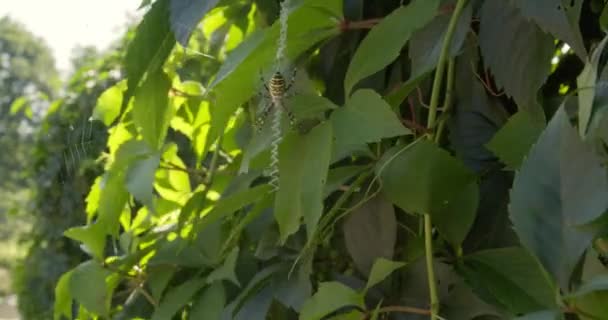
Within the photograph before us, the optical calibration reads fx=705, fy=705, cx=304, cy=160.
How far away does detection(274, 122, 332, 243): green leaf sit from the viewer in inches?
9.3

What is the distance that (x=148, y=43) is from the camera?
0.98 feet

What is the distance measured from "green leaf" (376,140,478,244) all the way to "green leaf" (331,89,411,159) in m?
0.03

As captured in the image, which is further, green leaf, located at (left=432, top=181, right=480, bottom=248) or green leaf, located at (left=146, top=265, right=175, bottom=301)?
green leaf, located at (left=146, top=265, right=175, bottom=301)

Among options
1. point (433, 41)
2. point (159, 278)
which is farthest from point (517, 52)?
point (159, 278)

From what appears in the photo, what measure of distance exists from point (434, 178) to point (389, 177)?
0.02 meters

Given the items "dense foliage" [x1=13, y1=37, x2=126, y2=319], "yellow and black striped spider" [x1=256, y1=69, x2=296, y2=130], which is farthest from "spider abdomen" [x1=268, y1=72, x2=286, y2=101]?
"dense foliage" [x1=13, y1=37, x2=126, y2=319]

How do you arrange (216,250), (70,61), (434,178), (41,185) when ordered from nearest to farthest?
(434,178)
(216,250)
(70,61)
(41,185)

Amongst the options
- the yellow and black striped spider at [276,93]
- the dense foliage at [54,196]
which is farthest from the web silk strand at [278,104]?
the dense foliage at [54,196]

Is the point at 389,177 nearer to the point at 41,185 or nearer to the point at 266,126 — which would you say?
the point at 266,126

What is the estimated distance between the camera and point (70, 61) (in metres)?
0.83

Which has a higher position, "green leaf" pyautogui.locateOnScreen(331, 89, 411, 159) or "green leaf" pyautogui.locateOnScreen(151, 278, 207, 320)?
"green leaf" pyautogui.locateOnScreen(331, 89, 411, 159)

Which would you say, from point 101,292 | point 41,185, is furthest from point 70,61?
point 101,292

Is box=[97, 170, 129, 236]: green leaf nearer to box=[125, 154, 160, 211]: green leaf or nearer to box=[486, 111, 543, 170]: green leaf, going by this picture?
box=[125, 154, 160, 211]: green leaf

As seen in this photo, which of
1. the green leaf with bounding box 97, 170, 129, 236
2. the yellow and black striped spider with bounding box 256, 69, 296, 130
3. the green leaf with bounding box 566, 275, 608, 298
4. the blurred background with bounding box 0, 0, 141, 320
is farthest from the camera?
the blurred background with bounding box 0, 0, 141, 320
